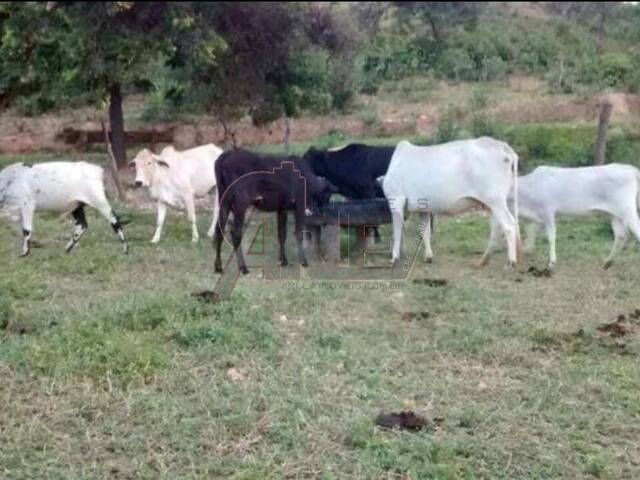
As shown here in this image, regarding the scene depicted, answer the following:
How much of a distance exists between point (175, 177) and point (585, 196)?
498cm

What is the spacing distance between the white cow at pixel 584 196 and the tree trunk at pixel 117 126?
801 centimetres

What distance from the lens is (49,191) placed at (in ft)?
30.6

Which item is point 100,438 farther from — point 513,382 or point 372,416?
point 513,382

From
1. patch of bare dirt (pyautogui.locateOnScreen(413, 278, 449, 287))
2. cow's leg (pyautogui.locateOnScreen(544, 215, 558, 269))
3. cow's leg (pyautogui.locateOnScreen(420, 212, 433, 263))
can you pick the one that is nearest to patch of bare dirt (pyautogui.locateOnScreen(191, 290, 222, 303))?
patch of bare dirt (pyautogui.locateOnScreen(413, 278, 449, 287))

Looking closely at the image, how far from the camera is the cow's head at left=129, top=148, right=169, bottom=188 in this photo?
1027cm

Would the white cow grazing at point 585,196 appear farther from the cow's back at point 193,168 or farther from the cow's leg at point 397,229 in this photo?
the cow's back at point 193,168

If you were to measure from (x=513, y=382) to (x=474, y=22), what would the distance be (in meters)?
3.19

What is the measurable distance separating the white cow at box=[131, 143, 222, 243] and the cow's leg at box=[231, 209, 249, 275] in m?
1.80

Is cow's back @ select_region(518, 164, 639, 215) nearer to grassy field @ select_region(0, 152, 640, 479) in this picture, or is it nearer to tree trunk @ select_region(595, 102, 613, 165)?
grassy field @ select_region(0, 152, 640, 479)

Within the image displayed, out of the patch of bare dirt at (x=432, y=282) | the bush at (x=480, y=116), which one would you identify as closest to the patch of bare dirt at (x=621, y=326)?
the patch of bare dirt at (x=432, y=282)

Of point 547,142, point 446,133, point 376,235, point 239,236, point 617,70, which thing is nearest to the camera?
point 239,236

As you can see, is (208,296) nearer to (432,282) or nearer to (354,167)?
(432,282)

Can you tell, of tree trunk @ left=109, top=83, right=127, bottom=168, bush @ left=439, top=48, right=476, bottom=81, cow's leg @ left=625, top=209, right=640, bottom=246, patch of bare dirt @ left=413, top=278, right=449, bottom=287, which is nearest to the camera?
bush @ left=439, top=48, right=476, bottom=81

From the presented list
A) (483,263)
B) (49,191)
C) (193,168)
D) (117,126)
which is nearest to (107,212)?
(49,191)
